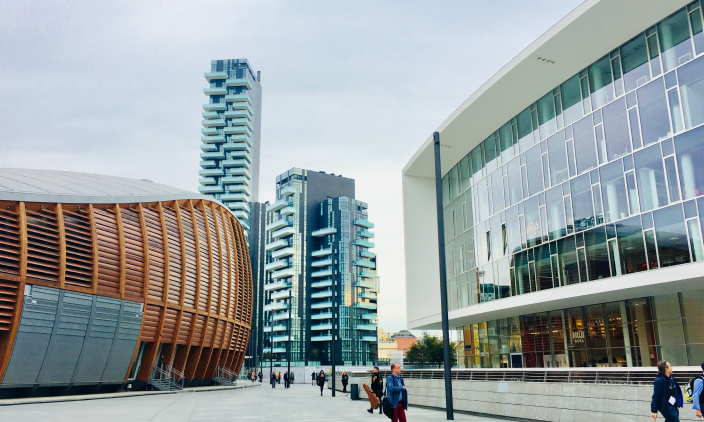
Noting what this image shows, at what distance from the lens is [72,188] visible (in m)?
31.6

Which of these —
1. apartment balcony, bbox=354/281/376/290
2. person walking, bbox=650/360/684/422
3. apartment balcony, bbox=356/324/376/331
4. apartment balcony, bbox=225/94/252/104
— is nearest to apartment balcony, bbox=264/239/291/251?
apartment balcony, bbox=354/281/376/290

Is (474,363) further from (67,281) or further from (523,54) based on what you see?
(67,281)

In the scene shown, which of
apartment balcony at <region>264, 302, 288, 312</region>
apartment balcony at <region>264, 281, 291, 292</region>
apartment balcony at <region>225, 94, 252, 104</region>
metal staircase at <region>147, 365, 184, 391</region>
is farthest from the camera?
apartment balcony at <region>225, 94, 252, 104</region>

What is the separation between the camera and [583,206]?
23922mm

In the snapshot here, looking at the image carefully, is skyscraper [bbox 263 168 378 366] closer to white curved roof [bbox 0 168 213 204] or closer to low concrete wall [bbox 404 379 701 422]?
white curved roof [bbox 0 168 213 204]

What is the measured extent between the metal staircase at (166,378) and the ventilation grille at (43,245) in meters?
10.5

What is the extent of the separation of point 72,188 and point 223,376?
74.4ft

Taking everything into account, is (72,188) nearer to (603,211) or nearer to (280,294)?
(603,211)

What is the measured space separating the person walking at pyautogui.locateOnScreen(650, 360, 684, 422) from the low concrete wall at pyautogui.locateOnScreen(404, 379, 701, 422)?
3.22m

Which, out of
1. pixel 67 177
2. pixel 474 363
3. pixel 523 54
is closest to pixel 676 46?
pixel 523 54

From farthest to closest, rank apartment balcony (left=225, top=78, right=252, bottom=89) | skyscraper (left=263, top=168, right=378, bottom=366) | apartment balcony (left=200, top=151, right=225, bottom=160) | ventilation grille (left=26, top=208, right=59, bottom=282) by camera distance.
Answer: apartment balcony (left=225, top=78, right=252, bottom=89) < apartment balcony (left=200, top=151, right=225, bottom=160) < skyscraper (left=263, top=168, right=378, bottom=366) < ventilation grille (left=26, top=208, right=59, bottom=282)

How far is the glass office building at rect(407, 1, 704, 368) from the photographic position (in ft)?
64.7

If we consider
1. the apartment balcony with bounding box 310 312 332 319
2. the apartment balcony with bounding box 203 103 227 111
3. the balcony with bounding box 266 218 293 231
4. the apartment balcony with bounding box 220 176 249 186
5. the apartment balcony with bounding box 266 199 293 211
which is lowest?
the apartment balcony with bounding box 310 312 332 319

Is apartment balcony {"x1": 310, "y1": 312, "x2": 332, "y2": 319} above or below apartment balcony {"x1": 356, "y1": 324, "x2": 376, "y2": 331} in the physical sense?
above
